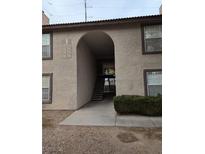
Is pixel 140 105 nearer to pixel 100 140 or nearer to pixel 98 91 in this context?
pixel 100 140

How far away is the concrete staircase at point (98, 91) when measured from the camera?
13.2 metres

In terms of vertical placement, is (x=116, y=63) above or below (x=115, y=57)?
below

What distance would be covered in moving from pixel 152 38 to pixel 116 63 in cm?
264

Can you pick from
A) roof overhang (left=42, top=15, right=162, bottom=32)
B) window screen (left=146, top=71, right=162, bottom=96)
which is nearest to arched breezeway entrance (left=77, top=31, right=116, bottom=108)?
roof overhang (left=42, top=15, right=162, bottom=32)

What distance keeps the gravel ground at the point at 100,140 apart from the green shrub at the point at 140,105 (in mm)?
1790

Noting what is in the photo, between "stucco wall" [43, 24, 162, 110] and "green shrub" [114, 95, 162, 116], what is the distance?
126cm

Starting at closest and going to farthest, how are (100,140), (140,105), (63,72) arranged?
(100,140) < (140,105) < (63,72)

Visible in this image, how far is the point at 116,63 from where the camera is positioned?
28.8 feet

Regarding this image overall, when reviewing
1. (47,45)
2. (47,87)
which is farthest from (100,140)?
(47,45)

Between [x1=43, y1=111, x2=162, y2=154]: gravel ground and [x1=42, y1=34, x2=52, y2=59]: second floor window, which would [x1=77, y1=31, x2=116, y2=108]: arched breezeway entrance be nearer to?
[x1=42, y1=34, x2=52, y2=59]: second floor window
